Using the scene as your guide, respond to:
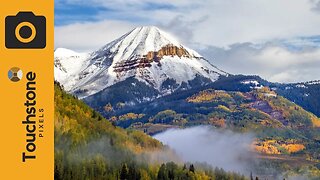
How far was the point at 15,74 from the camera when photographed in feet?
63.6

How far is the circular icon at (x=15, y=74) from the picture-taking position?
1919cm

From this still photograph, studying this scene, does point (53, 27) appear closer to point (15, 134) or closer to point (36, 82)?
point (36, 82)

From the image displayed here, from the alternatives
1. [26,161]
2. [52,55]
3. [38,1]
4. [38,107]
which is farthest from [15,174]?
[38,1]

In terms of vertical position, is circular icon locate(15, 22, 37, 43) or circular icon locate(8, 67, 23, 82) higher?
circular icon locate(15, 22, 37, 43)

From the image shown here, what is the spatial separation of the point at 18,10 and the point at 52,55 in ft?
5.59

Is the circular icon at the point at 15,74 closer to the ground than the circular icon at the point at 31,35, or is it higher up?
closer to the ground

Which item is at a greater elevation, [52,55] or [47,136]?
[52,55]

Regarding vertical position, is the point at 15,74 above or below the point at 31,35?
below

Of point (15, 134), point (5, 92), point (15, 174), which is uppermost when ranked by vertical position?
point (5, 92)

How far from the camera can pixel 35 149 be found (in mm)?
19203

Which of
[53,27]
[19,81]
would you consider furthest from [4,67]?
[53,27]

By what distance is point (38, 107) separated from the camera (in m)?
19.1

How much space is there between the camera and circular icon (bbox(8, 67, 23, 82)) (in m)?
19.2

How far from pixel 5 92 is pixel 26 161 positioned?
2.15m
